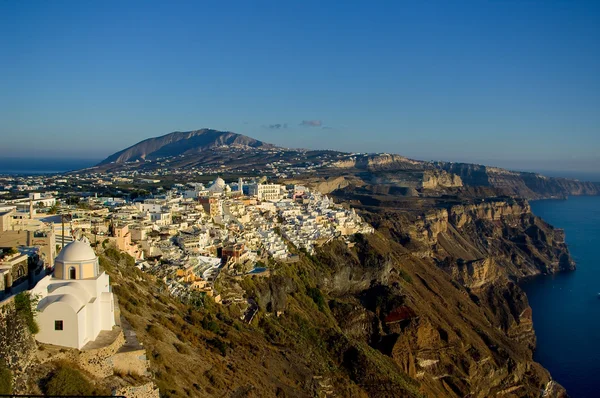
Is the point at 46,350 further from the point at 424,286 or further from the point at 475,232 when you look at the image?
the point at 475,232

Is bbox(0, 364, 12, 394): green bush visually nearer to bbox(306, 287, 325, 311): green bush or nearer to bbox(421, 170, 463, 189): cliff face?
bbox(306, 287, 325, 311): green bush

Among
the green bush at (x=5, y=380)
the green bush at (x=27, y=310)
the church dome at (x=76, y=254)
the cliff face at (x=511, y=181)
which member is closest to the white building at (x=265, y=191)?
the church dome at (x=76, y=254)

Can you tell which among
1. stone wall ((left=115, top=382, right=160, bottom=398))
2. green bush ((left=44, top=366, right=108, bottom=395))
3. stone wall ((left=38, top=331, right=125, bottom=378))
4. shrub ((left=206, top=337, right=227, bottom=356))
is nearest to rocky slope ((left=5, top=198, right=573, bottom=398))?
shrub ((left=206, top=337, right=227, bottom=356))

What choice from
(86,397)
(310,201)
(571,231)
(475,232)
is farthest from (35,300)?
(571,231)

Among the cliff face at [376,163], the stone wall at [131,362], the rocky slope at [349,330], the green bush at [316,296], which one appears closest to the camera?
the stone wall at [131,362]

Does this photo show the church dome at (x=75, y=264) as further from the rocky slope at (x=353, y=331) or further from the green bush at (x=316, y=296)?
the green bush at (x=316, y=296)
